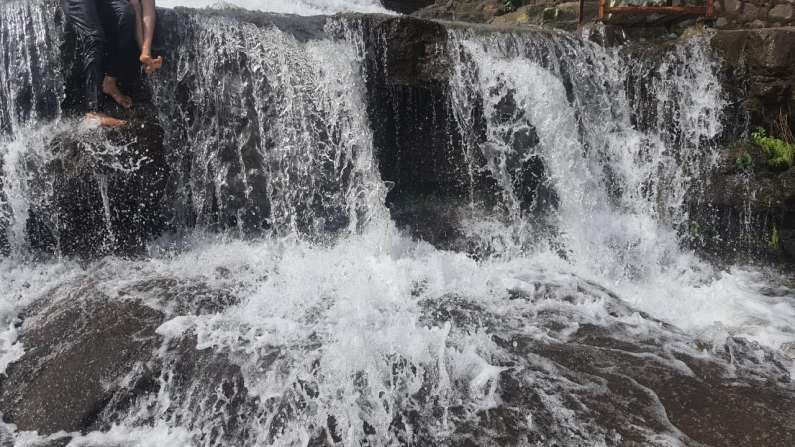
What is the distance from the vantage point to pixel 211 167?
5348 millimetres

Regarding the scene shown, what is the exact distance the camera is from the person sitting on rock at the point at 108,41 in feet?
15.8

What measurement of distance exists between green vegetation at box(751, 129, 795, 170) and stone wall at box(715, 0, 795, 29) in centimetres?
224

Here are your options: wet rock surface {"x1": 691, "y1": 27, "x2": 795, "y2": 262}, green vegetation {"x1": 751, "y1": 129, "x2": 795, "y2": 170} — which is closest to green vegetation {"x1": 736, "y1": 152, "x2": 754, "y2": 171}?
wet rock surface {"x1": 691, "y1": 27, "x2": 795, "y2": 262}

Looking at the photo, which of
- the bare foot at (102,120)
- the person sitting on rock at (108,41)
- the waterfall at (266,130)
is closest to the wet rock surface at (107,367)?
the waterfall at (266,130)

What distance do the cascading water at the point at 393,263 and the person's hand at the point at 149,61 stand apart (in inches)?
8.7

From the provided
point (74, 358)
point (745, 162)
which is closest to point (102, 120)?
point (74, 358)

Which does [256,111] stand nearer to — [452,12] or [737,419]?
[737,419]

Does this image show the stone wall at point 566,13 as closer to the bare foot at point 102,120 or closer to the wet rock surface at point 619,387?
the wet rock surface at point 619,387

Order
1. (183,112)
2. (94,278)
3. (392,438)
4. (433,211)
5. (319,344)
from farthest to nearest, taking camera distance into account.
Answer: (433,211) < (183,112) < (94,278) < (319,344) < (392,438)

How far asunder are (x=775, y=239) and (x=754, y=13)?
3.56m

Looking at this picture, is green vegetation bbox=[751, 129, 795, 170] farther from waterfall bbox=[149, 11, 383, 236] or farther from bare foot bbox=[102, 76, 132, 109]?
bare foot bbox=[102, 76, 132, 109]

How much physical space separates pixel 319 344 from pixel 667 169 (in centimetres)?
491

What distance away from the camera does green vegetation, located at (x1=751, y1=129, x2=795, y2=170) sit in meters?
5.90

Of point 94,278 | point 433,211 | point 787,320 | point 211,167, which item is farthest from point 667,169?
point 94,278
